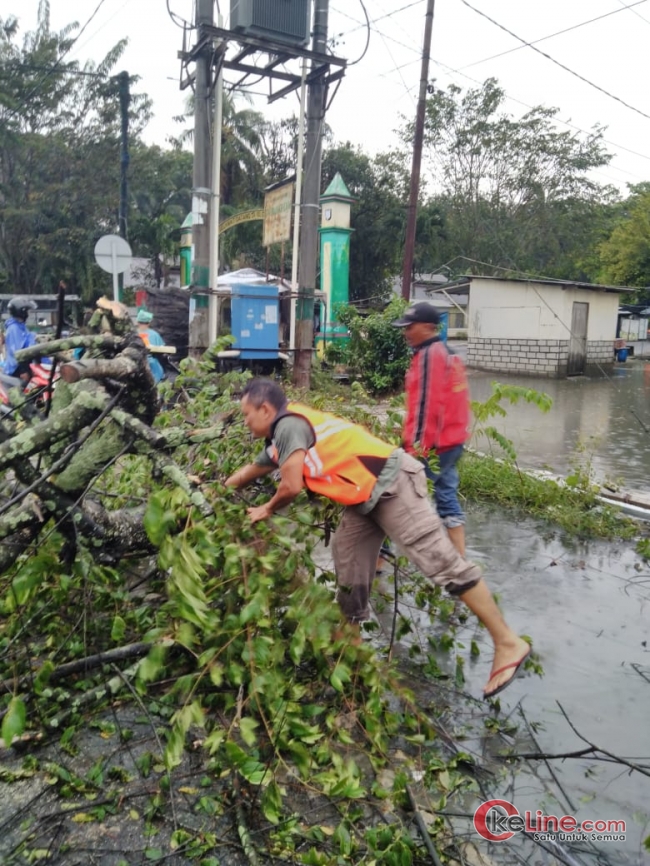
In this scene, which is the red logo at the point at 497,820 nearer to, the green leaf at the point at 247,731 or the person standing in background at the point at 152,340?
the green leaf at the point at 247,731

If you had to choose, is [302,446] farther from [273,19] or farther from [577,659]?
[273,19]

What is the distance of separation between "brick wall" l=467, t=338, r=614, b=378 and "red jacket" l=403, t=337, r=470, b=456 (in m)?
18.4

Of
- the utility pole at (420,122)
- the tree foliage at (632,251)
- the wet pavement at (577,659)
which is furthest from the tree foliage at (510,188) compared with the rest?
the wet pavement at (577,659)

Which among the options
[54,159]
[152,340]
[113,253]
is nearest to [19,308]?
[152,340]

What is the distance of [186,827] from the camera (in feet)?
7.97

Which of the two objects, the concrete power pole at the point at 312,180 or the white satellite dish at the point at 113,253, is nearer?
the white satellite dish at the point at 113,253

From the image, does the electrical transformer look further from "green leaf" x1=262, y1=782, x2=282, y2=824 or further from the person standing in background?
"green leaf" x1=262, y1=782, x2=282, y2=824

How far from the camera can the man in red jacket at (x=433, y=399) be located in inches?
180

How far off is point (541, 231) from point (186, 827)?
3775cm

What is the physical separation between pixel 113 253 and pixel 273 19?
4294 millimetres

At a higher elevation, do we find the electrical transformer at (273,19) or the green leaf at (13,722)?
the electrical transformer at (273,19)

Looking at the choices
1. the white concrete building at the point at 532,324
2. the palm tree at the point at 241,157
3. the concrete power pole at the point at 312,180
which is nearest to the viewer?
the concrete power pole at the point at 312,180

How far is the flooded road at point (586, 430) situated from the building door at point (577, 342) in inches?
98.0

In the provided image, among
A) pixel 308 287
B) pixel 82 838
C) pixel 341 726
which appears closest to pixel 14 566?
pixel 82 838
